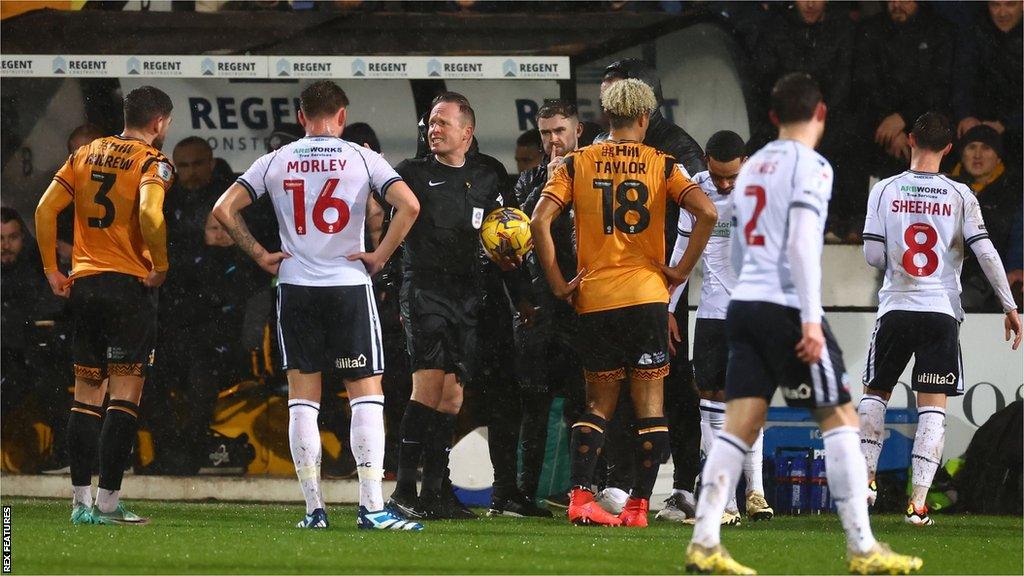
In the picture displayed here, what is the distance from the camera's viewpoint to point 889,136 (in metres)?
10.3

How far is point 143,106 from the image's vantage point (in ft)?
25.5

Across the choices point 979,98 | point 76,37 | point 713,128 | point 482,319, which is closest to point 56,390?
point 76,37

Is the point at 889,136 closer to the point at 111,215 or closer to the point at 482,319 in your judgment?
the point at 482,319

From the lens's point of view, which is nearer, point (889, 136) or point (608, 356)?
point (608, 356)

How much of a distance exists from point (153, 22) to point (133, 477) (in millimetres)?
3075

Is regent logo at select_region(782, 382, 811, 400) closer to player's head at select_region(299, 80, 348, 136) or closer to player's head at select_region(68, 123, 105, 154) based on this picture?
player's head at select_region(299, 80, 348, 136)

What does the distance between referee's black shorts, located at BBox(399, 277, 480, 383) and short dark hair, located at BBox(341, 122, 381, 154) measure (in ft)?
8.38

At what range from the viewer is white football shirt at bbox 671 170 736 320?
805cm

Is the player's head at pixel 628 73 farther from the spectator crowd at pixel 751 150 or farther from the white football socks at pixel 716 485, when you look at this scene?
the white football socks at pixel 716 485

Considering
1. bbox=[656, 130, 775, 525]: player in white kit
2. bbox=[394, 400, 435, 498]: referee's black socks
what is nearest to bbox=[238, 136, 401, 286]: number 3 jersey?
bbox=[394, 400, 435, 498]: referee's black socks

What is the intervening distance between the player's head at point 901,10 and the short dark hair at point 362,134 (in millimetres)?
3722

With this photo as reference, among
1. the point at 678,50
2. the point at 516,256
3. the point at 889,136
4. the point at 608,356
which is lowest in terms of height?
the point at 608,356

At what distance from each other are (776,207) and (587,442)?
2368mm

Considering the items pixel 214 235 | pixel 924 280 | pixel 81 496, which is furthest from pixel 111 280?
pixel 924 280
